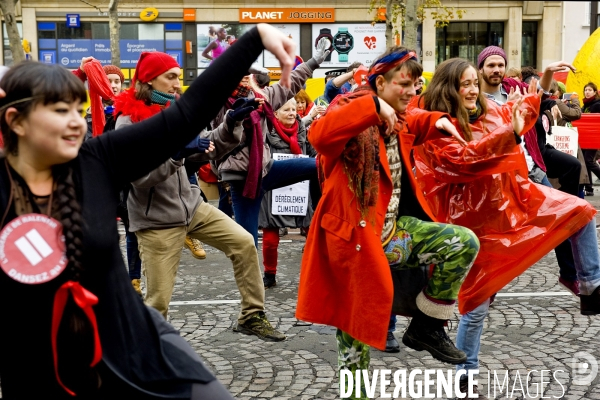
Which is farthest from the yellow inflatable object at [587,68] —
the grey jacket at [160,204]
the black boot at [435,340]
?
the black boot at [435,340]

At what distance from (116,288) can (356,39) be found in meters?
35.5

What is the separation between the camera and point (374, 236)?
12.8 ft

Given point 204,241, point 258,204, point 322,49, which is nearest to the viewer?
point 204,241

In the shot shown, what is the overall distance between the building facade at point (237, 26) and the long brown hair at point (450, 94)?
31.6 meters

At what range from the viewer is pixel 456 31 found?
37969 mm

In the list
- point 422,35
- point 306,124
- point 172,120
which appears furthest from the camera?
point 422,35

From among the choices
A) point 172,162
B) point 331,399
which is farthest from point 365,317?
point 172,162

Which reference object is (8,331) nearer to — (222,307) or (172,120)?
(172,120)

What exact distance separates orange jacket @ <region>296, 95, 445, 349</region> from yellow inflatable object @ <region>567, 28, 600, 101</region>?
53.4 ft

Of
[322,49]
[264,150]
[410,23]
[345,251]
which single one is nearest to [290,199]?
[264,150]

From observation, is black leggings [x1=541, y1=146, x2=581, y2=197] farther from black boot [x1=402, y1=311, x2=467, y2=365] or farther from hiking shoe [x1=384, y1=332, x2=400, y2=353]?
black boot [x1=402, y1=311, x2=467, y2=365]

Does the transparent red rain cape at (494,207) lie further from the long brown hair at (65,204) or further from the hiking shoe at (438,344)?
the long brown hair at (65,204)

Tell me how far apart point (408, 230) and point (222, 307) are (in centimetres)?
309

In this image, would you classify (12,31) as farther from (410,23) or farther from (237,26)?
(237,26)
